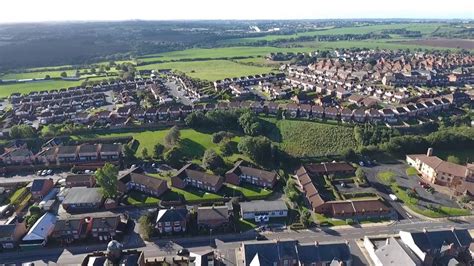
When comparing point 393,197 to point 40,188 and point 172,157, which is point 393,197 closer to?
point 172,157

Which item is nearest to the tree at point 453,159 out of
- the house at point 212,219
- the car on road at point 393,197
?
the car on road at point 393,197

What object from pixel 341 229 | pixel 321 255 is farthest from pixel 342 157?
A: pixel 321 255

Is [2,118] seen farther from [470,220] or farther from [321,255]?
[470,220]

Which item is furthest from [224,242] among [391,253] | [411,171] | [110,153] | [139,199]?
[411,171]

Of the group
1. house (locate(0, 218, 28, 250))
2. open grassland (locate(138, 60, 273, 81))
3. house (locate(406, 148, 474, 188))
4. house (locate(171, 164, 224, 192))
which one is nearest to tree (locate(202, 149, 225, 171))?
house (locate(171, 164, 224, 192))

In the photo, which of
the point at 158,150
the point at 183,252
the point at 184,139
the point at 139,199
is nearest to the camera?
the point at 183,252

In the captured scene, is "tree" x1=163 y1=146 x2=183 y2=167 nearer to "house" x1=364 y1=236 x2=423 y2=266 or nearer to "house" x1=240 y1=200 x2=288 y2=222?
"house" x1=240 y1=200 x2=288 y2=222

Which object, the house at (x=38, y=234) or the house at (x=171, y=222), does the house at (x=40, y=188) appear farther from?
the house at (x=171, y=222)
